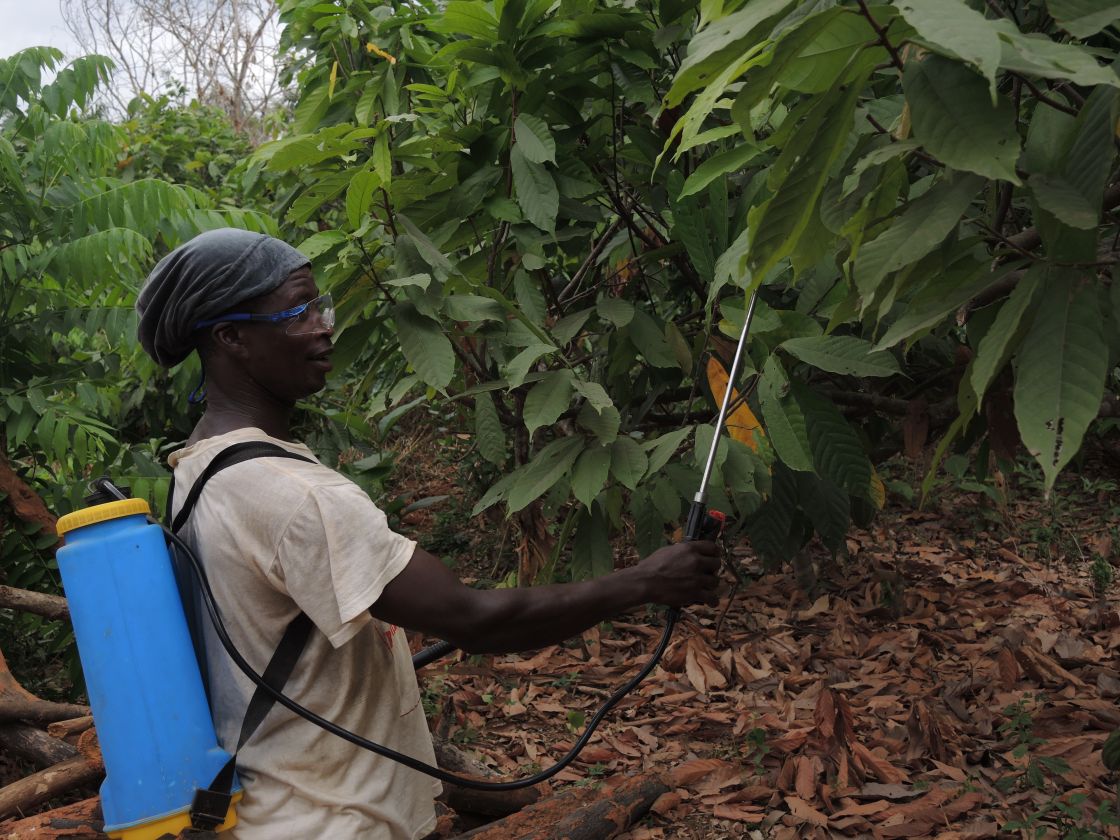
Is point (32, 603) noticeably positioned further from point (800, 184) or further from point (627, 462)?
point (800, 184)

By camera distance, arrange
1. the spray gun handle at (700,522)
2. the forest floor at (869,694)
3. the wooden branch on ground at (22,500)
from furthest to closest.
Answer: the wooden branch on ground at (22,500) → the forest floor at (869,694) → the spray gun handle at (700,522)

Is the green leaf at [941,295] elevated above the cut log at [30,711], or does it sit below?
above

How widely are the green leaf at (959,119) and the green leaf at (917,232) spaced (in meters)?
0.10

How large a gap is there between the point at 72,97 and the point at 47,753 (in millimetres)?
2491

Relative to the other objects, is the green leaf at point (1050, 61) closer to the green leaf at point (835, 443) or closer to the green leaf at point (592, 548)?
the green leaf at point (835, 443)

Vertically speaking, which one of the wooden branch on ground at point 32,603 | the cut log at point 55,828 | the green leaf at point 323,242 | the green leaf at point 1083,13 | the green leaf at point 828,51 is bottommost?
the cut log at point 55,828

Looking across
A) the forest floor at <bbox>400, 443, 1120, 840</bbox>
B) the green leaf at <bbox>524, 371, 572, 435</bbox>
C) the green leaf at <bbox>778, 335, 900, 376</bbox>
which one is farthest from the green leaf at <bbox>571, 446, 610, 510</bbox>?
the forest floor at <bbox>400, 443, 1120, 840</bbox>

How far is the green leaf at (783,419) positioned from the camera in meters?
2.29

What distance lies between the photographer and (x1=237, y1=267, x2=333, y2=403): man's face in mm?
1822

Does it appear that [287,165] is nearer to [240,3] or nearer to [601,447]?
[601,447]

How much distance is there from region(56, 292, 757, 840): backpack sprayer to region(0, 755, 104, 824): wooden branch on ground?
1.29 m

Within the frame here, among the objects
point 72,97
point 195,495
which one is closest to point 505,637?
point 195,495

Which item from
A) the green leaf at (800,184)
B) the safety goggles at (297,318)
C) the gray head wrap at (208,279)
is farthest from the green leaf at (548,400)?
the green leaf at (800,184)

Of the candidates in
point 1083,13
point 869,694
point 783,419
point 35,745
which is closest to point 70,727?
point 35,745
